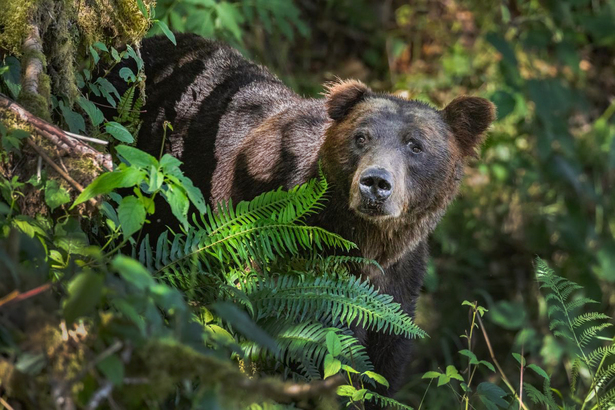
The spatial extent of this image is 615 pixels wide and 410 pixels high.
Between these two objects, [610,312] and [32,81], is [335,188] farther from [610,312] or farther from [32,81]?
[610,312]

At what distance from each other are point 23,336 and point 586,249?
270cm

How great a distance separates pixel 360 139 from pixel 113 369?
127 inches

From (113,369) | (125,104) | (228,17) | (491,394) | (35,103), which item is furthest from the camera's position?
(228,17)

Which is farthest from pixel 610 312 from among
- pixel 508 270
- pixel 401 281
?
pixel 401 281

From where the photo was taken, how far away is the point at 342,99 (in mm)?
5371

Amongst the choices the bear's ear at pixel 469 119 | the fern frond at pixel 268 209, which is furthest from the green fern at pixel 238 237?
the bear's ear at pixel 469 119

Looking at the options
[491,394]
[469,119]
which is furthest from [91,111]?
[469,119]

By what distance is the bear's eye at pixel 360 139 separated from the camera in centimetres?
505

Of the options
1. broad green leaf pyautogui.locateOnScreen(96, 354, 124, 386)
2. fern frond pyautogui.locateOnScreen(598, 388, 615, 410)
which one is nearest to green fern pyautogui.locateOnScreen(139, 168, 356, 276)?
broad green leaf pyautogui.locateOnScreen(96, 354, 124, 386)

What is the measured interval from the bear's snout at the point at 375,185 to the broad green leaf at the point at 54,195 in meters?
2.06

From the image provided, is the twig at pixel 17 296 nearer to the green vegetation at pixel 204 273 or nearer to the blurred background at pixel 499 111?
the green vegetation at pixel 204 273

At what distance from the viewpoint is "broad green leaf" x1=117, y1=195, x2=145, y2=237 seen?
2902mm

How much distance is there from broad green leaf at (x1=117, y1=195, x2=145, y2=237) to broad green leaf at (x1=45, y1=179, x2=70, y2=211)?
0.28 metres

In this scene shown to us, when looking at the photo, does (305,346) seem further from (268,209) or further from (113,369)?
(113,369)
